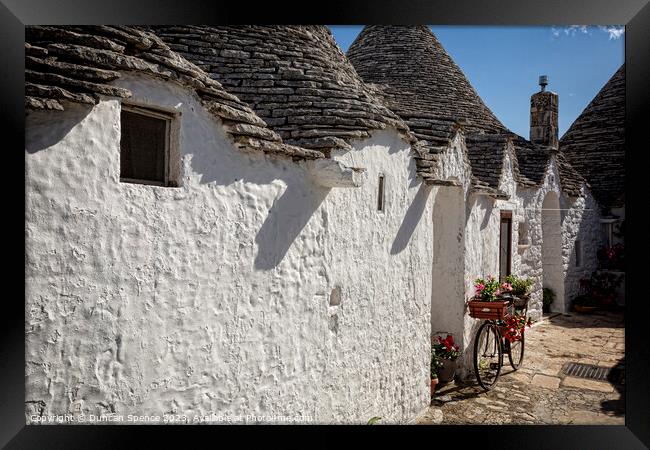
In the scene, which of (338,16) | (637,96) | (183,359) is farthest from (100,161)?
(637,96)

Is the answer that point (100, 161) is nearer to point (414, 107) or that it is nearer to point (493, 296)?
point (493, 296)

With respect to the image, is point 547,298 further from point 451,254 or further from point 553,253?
point 451,254

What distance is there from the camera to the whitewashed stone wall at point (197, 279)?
260cm

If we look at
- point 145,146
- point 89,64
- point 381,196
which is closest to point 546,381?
point 381,196

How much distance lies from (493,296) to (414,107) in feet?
12.3

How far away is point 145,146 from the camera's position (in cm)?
300

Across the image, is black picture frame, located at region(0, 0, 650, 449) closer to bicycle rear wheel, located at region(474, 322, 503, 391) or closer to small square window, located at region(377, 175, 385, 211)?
small square window, located at region(377, 175, 385, 211)

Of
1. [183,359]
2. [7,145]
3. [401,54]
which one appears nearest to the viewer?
[7,145]

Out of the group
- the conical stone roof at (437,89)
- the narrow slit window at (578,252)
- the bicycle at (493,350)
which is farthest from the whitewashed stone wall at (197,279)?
the narrow slit window at (578,252)

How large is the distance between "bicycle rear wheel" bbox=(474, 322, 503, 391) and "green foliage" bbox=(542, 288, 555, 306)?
4286 millimetres

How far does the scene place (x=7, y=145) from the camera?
9.64 feet

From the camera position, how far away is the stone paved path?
6.05m

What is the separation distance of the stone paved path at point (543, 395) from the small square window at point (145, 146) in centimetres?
448

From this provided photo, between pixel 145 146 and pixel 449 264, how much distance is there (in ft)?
16.9
